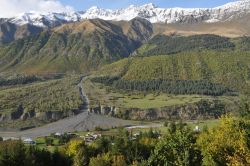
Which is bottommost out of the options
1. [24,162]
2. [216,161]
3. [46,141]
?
[46,141]

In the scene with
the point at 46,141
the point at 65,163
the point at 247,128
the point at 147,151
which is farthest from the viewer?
the point at 46,141

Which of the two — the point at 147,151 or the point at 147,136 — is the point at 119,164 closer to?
the point at 147,151

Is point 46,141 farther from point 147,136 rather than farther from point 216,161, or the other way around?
point 216,161

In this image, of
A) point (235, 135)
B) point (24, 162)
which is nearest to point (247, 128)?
point (235, 135)

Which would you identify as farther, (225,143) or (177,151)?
(225,143)

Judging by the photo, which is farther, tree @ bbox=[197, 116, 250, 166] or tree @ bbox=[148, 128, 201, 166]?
tree @ bbox=[197, 116, 250, 166]

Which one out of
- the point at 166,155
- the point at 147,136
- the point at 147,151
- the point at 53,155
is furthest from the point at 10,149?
the point at 147,136

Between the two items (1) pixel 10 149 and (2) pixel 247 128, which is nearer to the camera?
(2) pixel 247 128

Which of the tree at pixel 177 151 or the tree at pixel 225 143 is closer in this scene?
the tree at pixel 177 151

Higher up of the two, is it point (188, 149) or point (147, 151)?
point (188, 149)

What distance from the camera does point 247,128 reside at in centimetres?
6694

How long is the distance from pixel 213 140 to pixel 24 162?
47.3 m

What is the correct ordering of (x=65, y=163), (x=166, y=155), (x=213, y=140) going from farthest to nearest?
1. (x=65, y=163)
2. (x=213, y=140)
3. (x=166, y=155)

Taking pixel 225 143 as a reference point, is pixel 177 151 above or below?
above
